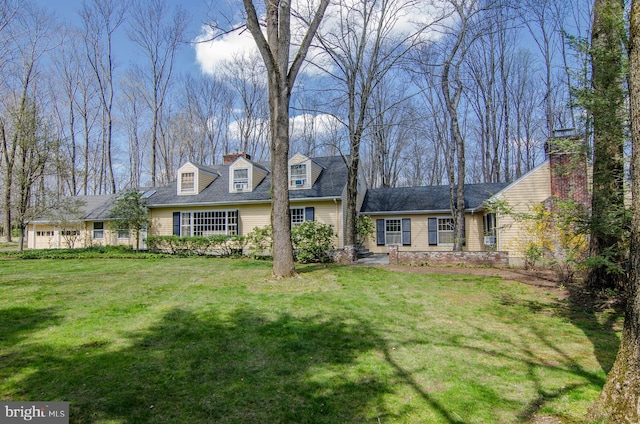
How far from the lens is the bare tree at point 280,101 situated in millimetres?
8383

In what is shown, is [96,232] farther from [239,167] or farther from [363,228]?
[363,228]

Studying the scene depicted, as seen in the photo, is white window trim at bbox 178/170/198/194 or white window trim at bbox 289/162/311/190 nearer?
white window trim at bbox 289/162/311/190

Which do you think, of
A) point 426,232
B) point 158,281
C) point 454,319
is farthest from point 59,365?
point 426,232

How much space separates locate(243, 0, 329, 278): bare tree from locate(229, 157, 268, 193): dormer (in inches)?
370

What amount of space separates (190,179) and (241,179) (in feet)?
10.5

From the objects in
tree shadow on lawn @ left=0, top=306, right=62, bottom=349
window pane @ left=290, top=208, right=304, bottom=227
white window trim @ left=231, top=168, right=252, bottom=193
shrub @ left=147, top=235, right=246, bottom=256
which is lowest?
tree shadow on lawn @ left=0, top=306, right=62, bottom=349

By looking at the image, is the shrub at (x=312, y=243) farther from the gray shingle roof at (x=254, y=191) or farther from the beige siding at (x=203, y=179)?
the beige siding at (x=203, y=179)

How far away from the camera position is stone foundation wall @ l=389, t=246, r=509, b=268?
11.9 meters

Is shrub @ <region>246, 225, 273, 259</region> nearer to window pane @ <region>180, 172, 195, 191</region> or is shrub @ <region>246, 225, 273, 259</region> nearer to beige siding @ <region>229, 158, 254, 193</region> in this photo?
beige siding @ <region>229, 158, 254, 193</region>

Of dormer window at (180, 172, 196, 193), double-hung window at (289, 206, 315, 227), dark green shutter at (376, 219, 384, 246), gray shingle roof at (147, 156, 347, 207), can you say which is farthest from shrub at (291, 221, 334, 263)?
dormer window at (180, 172, 196, 193)

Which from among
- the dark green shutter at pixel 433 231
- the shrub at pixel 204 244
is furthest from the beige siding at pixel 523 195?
the shrub at pixel 204 244

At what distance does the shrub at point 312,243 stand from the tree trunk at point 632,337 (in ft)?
36.6

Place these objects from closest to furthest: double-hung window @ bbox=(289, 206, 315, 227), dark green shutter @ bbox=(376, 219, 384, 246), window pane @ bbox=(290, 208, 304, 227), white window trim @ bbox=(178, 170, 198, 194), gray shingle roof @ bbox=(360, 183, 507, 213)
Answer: double-hung window @ bbox=(289, 206, 315, 227) → window pane @ bbox=(290, 208, 304, 227) → gray shingle roof @ bbox=(360, 183, 507, 213) → dark green shutter @ bbox=(376, 219, 384, 246) → white window trim @ bbox=(178, 170, 198, 194)

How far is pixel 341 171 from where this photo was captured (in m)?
17.8
